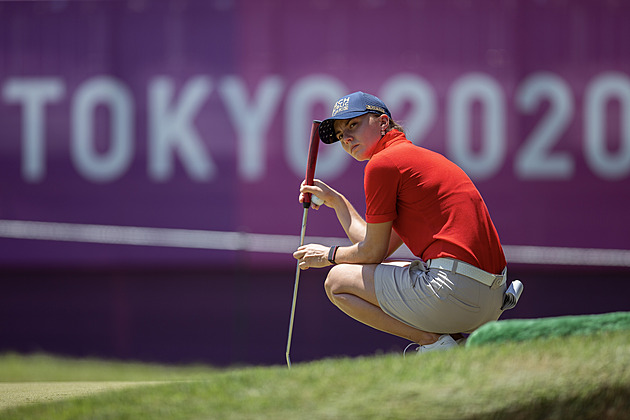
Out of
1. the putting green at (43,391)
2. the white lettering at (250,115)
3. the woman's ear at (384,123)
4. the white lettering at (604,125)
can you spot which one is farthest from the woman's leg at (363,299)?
the white lettering at (604,125)

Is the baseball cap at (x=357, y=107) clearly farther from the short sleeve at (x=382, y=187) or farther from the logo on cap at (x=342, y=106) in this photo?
the short sleeve at (x=382, y=187)

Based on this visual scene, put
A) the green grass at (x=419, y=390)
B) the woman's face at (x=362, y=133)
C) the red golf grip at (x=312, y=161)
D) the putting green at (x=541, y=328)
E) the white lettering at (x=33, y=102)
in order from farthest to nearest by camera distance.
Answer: the white lettering at (x=33, y=102), the red golf grip at (x=312, y=161), the woman's face at (x=362, y=133), the putting green at (x=541, y=328), the green grass at (x=419, y=390)

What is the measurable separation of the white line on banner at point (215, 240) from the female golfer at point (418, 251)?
3606 mm

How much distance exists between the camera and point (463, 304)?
11.6 ft

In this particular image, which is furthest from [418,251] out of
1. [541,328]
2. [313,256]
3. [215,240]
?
[215,240]

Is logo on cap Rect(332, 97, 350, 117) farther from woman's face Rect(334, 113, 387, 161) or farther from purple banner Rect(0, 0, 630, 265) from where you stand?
purple banner Rect(0, 0, 630, 265)

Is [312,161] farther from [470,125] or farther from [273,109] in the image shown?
[470,125]

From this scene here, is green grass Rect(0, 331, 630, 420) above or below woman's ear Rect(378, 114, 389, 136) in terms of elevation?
below

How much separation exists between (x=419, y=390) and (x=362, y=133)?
157 centimetres

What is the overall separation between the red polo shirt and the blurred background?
3.86 meters

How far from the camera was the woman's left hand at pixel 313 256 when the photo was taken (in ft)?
12.4

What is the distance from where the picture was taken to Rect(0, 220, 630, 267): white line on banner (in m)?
7.40

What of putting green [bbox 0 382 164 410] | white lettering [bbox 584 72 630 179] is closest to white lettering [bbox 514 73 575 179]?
white lettering [bbox 584 72 630 179]

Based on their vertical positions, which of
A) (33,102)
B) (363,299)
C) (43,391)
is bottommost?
(43,391)
